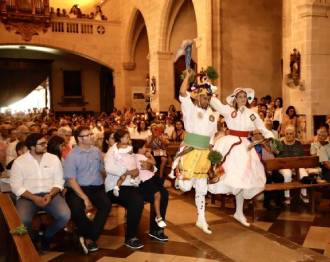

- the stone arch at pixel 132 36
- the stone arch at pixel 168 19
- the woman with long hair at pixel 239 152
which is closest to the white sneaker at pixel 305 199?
the woman with long hair at pixel 239 152

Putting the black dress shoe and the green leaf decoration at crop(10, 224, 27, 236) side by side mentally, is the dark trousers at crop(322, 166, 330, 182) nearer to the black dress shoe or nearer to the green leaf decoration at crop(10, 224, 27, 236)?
the black dress shoe

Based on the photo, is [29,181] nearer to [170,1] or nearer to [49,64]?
[170,1]

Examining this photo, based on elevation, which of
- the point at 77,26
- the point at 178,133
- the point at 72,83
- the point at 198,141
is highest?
the point at 77,26

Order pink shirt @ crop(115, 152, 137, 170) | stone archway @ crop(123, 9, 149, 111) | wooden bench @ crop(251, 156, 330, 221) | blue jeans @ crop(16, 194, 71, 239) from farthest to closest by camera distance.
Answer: stone archway @ crop(123, 9, 149, 111), wooden bench @ crop(251, 156, 330, 221), pink shirt @ crop(115, 152, 137, 170), blue jeans @ crop(16, 194, 71, 239)

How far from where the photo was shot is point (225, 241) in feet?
15.1

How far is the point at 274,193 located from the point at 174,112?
7151 millimetres

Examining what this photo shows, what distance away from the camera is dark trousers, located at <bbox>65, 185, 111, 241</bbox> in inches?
171

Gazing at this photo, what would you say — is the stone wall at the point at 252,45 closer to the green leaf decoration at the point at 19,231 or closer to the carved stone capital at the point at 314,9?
the carved stone capital at the point at 314,9

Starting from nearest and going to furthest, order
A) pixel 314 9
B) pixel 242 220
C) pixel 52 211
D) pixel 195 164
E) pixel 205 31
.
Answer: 1. pixel 52 211
2. pixel 195 164
3. pixel 242 220
4. pixel 314 9
5. pixel 205 31

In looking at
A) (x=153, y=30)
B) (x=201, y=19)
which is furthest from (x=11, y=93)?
(x=201, y=19)

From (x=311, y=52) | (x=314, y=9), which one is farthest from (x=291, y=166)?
(x=314, y=9)

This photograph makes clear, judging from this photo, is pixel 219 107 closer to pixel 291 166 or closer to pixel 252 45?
pixel 291 166

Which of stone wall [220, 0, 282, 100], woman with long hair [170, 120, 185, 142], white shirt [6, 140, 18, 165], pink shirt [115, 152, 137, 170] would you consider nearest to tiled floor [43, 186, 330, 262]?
pink shirt [115, 152, 137, 170]

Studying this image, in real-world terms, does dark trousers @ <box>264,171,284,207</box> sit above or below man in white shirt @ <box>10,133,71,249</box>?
below
